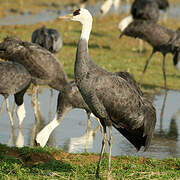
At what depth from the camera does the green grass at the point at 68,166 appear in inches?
243

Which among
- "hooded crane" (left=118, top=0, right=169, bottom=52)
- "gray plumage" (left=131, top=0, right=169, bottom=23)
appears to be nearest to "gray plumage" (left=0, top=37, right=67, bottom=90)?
"hooded crane" (left=118, top=0, right=169, bottom=52)

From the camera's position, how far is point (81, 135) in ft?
29.6

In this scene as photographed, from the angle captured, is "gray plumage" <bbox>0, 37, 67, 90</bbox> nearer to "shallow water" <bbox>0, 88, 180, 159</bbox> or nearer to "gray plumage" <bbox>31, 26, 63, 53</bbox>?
"shallow water" <bbox>0, 88, 180, 159</bbox>

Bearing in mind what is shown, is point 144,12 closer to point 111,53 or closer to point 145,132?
point 111,53

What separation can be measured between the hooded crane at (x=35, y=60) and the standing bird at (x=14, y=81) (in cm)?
65

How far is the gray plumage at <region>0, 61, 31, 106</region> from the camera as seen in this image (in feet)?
29.5

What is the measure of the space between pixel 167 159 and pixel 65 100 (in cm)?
216

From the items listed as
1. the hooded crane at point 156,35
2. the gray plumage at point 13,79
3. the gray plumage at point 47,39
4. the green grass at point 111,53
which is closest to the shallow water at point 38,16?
the green grass at point 111,53

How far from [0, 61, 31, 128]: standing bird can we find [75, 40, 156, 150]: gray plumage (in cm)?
297

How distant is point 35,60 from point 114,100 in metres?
4.22

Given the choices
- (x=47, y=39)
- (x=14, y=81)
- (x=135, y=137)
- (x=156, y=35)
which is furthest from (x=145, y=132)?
(x=156, y=35)

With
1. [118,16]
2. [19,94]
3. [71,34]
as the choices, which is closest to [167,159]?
[19,94]

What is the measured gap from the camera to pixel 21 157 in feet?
23.7

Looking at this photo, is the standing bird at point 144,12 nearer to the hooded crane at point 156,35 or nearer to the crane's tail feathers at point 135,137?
the hooded crane at point 156,35
